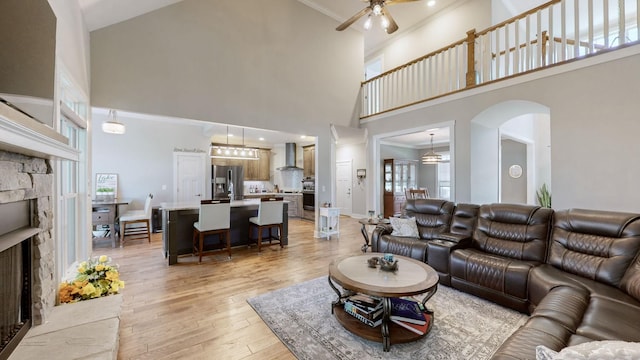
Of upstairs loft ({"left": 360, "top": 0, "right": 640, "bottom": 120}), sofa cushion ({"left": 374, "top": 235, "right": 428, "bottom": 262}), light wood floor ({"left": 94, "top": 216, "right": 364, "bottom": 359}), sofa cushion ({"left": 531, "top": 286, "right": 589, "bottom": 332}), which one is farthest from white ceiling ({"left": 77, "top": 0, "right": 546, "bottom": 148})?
sofa cushion ({"left": 531, "top": 286, "right": 589, "bottom": 332})

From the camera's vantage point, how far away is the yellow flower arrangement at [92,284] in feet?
7.17

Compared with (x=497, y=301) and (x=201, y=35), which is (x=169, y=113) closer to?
(x=201, y=35)

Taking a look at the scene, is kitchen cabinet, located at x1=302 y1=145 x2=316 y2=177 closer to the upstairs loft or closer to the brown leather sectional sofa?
the upstairs loft

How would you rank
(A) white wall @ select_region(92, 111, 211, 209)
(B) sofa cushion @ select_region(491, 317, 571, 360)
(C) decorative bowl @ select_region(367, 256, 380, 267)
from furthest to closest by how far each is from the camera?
(A) white wall @ select_region(92, 111, 211, 209) → (C) decorative bowl @ select_region(367, 256, 380, 267) → (B) sofa cushion @ select_region(491, 317, 571, 360)

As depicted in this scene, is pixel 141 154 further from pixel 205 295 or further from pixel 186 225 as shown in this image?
pixel 205 295

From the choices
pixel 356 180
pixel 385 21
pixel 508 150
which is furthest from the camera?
pixel 356 180

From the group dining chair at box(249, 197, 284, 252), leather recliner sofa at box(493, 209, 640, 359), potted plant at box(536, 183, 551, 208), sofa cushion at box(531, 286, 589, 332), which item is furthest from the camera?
potted plant at box(536, 183, 551, 208)

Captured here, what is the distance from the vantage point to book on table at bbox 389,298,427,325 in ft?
7.09

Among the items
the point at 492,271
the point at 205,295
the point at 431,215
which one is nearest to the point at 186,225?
the point at 205,295

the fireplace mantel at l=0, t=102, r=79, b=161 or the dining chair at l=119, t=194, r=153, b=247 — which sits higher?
the fireplace mantel at l=0, t=102, r=79, b=161

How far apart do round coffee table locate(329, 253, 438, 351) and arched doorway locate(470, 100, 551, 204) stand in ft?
10.4

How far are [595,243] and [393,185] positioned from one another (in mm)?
6123

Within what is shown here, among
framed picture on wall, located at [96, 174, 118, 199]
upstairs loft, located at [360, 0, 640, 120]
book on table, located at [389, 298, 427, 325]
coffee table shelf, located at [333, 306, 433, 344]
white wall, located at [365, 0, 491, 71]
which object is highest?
white wall, located at [365, 0, 491, 71]

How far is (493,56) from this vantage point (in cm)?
501
